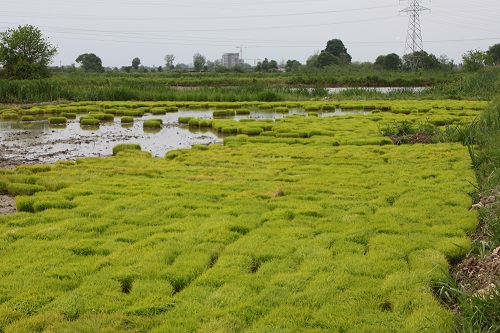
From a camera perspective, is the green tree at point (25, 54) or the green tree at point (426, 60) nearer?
the green tree at point (25, 54)

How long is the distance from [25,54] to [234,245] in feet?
146

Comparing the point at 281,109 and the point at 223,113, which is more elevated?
the point at 281,109

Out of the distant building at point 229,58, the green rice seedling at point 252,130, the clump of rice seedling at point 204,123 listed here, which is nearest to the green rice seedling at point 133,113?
the clump of rice seedling at point 204,123

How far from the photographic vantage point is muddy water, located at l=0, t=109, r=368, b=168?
49.9ft

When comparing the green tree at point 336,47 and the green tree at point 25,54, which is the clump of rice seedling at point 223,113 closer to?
the green tree at point 25,54

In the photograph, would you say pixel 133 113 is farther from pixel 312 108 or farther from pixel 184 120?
pixel 312 108

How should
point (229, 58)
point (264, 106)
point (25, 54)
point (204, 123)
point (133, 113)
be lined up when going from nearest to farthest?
point (204, 123) → point (133, 113) → point (264, 106) → point (25, 54) → point (229, 58)

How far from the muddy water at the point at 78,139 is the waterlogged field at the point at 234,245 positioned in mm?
3253

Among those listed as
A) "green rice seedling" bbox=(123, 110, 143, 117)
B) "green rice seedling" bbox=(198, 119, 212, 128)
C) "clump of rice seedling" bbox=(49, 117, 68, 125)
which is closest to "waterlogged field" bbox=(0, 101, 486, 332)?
"green rice seedling" bbox=(198, 119, 212, 128)

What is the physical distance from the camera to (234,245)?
6664 mm

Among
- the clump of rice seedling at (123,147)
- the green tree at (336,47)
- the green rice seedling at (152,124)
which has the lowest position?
the clump of rice seedling at (123,147)

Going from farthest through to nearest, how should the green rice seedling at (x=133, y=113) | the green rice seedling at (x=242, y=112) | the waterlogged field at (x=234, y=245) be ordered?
the green rice seedling at (x=242, y=112) → the green rice seedling at (x=133, y=113) → the waterlogged field at (x=234, y=245)

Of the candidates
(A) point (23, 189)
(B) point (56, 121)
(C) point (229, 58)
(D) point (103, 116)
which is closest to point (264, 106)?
(D) point (103, 116)

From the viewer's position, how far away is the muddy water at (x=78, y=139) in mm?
15218
